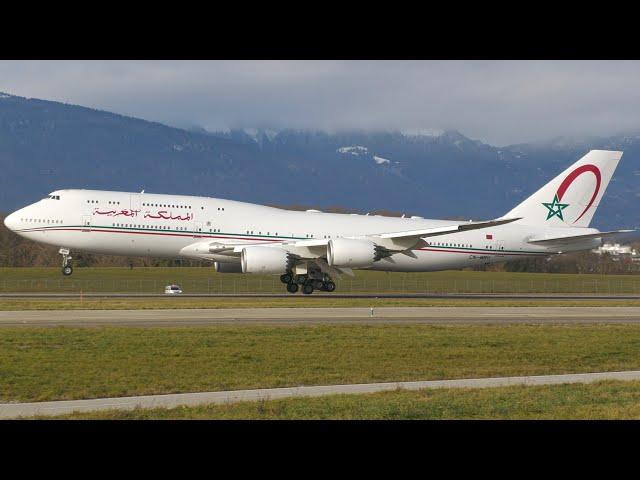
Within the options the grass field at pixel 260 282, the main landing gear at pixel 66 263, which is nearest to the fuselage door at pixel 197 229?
the main landing gear at pixel 66 263

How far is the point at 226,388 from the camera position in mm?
19562

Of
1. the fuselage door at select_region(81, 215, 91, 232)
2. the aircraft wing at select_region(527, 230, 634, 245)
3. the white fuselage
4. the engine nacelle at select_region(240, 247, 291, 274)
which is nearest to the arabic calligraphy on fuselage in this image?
the white fuselage

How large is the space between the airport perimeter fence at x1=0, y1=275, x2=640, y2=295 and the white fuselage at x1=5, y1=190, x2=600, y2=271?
758cm

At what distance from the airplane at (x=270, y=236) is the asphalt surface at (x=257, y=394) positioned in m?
24.9

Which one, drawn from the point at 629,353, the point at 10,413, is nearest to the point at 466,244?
the point at 629,353

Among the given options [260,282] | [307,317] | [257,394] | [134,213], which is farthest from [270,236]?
[257,394]

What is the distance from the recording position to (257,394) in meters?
18.7

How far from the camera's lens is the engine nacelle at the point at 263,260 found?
4516 cm

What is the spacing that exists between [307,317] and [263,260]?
1064 centimetres

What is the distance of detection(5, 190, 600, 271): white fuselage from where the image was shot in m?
46.5

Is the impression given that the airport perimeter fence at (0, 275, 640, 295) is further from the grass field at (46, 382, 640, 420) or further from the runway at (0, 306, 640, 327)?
the grass field at (46, 382, 640, 420)

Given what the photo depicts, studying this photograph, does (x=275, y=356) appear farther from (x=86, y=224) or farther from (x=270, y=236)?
(x=270, y=236)

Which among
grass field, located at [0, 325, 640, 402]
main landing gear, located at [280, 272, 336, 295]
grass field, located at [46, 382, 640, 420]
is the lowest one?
grass field, located at [46, 382, 640, 420]
